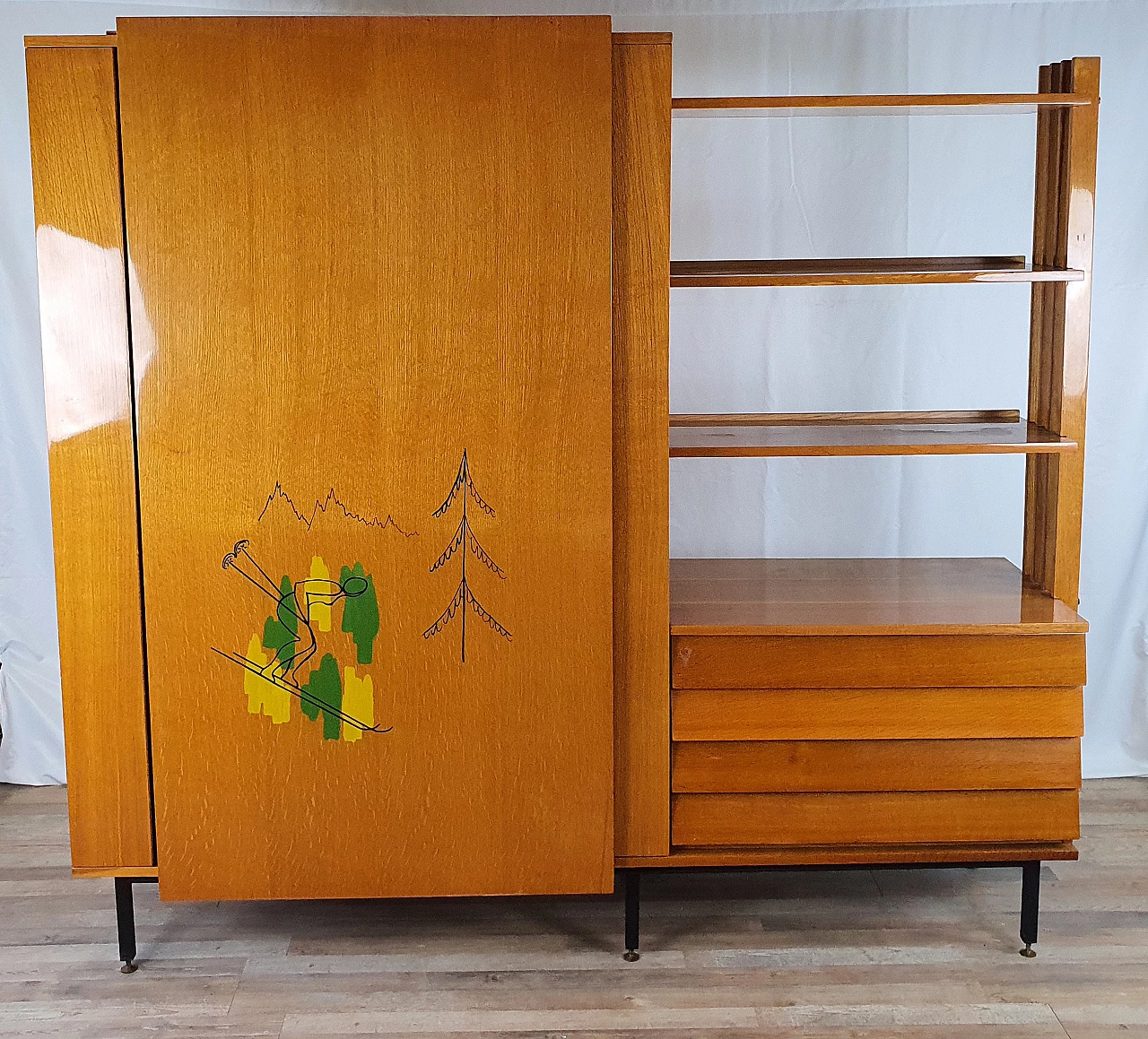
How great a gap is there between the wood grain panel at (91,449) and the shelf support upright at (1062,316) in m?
1.85

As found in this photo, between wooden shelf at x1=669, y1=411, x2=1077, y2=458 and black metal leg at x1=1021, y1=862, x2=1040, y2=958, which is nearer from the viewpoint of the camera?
wooden shelf at x1=669, y1=411, x2=1077, y2=458

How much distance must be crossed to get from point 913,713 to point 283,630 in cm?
127

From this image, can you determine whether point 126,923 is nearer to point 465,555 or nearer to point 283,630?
point 283,630

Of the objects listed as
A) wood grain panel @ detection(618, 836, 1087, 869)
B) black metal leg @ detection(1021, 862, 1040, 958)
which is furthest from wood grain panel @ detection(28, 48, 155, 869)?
black metal leg @ detection(1021, 862, 1040, 958)

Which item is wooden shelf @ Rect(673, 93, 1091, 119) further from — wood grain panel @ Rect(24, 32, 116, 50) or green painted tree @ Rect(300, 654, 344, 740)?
green painted tree @ Rect(300, 654, 344, 740)

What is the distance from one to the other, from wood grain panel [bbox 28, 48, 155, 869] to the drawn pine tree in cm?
60

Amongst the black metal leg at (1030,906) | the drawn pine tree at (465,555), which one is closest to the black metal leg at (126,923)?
the drawn pine tree at (465,555)

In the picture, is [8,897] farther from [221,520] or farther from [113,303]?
[113,303]

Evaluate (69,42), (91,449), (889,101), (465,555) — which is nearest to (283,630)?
(465,555)

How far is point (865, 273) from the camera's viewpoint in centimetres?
255

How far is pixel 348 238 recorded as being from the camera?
92.7 inches

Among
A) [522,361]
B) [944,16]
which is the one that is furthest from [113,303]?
[944,16]

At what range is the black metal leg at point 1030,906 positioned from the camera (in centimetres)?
269

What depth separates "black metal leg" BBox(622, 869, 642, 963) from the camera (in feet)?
8.82
